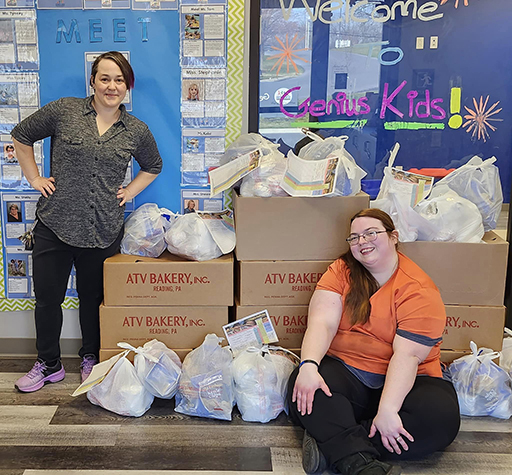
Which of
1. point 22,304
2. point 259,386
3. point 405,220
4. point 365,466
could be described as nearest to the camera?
point 365,466

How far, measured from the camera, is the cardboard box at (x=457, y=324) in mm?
2287

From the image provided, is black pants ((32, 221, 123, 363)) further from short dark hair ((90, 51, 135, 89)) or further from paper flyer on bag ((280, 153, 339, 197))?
paper flyer on bag ((280, 153, 339, 197))

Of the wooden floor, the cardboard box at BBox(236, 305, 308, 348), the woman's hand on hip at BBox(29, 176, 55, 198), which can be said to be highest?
the woman's hand on hip at BBox(29, 176, 55, 198)

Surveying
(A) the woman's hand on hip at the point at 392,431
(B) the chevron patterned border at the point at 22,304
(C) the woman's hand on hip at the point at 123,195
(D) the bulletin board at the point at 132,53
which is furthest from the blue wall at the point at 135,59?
(A) the woman's hand on hip at the point at 392,431

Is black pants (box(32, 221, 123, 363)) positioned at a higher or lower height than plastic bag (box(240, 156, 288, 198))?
lower

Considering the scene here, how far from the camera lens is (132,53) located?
2.46 meters

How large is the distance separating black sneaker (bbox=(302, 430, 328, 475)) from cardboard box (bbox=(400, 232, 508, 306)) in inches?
34.6

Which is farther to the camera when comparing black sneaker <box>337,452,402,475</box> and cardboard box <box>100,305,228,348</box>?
cardboard box <box>100,305,228,348</box>

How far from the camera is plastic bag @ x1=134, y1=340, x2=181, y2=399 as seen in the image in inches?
84.3

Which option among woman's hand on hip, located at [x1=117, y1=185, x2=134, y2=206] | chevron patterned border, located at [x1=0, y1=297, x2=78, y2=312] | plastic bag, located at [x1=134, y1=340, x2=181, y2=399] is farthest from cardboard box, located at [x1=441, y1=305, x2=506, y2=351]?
chevron patterned border, located at [x1=0, y1=297, x2=78, y2=312]

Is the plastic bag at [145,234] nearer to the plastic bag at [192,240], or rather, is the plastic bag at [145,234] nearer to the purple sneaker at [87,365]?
the plastic bag at [192,240]

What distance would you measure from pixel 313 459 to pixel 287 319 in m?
0.69

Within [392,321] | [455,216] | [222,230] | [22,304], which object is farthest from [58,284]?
[455,216]

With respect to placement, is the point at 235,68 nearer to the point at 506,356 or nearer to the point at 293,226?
the point at 293,226
